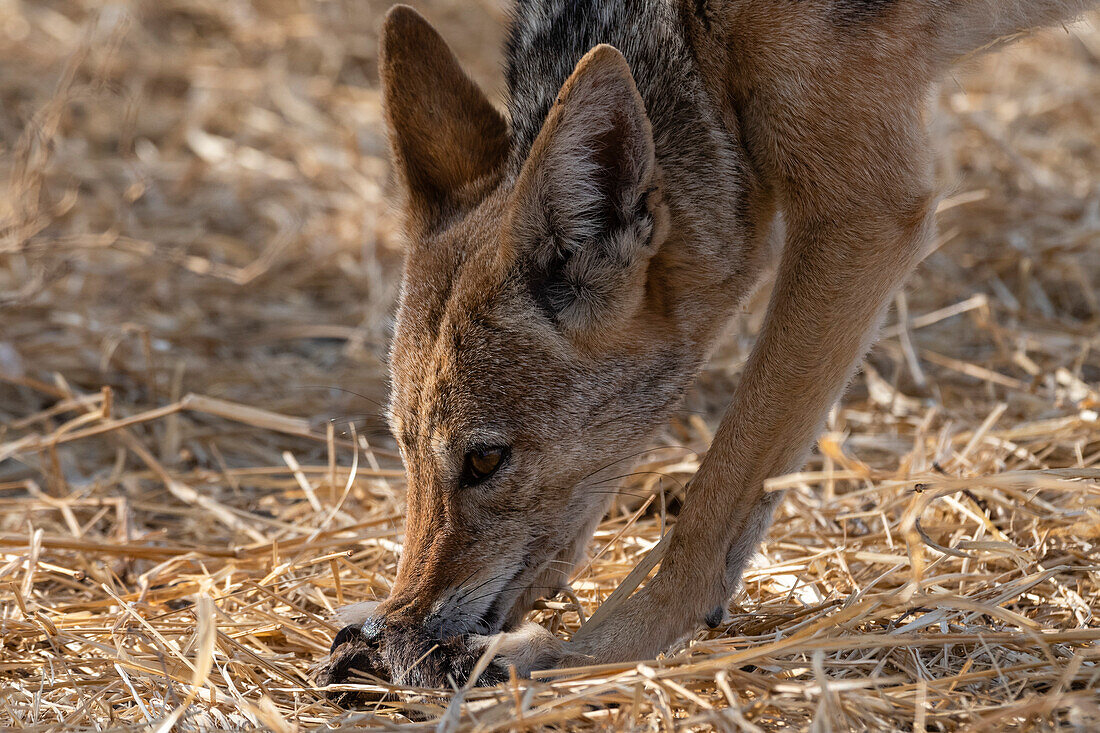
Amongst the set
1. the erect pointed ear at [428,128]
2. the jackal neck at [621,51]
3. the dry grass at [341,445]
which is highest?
the jackal neck at [621,51]

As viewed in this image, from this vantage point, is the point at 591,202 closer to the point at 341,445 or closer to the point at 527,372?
the point at 527,372

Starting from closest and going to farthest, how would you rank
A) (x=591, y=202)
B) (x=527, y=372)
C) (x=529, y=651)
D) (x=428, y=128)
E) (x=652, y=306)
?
1. (x=529, y=651)
2. (x=591, y=202)
3. (x=527, y=372)
4. (x=652, y=306)
5. (x=428, y=128)

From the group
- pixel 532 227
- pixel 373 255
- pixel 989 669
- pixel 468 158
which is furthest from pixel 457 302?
pixel 373 255

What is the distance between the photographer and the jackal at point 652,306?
290 cm

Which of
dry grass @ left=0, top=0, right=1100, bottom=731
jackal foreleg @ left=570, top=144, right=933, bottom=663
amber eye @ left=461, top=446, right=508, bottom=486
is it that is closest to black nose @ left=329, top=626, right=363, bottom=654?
dry grass @ left=0, top=0, right=1100, bottom=731

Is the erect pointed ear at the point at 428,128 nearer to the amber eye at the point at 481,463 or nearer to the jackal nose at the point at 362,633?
the amber eye at the point at 481,463

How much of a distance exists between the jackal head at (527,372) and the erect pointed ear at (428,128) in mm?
232

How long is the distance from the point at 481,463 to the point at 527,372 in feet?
0.98

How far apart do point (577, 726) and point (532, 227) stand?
4.39 ft

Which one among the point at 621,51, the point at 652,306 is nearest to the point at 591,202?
the point at 652,306

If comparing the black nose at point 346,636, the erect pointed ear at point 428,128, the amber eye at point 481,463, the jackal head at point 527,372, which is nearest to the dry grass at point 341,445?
the black nose at point 346,636

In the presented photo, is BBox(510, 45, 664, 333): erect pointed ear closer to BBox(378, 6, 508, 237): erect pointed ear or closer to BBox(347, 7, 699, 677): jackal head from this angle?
BBox(347, 7, 699, 677): jackal head

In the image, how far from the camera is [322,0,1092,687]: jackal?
2904mm

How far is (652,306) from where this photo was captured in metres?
3.17
